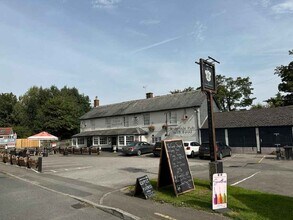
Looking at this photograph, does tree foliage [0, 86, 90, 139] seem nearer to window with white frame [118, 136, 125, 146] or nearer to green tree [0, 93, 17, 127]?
green tree [0, 93, 17, 127]

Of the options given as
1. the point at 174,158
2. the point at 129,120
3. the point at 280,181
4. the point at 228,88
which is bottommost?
the point at 280,181

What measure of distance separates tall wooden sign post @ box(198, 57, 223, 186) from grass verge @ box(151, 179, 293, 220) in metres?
0.88

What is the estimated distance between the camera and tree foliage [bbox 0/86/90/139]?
61.7 metres

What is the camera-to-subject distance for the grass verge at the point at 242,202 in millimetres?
7086

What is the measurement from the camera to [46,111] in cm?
6200

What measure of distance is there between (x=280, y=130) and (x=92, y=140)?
85.7 ft

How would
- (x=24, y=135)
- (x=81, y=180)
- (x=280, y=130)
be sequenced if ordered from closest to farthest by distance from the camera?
(x=81, y=180)
(x=280, y=130)
(x=24, y=135)

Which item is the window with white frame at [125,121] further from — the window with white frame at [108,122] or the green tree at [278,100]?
the green tree at [278,100]

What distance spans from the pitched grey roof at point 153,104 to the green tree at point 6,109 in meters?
42.4

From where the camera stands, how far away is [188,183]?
32.8ft

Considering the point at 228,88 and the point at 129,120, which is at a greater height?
the point at 228,88

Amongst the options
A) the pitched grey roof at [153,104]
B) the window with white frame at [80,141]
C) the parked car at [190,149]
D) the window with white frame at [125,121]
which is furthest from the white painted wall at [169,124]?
the parked car at [190,149]

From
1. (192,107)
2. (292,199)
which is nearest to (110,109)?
(192,107)

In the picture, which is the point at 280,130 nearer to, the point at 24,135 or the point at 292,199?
the point at 292,199
